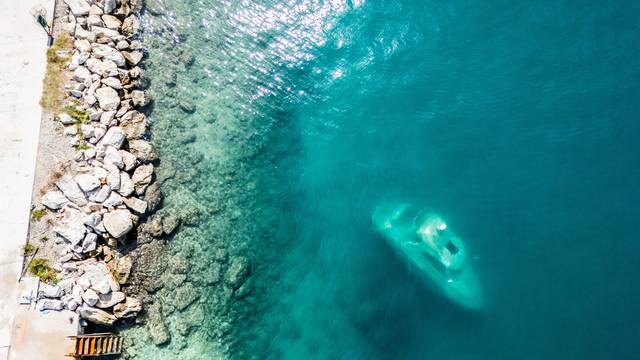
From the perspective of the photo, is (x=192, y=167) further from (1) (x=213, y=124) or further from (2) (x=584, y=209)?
(2) (x=584, y=209)

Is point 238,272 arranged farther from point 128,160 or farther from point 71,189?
point 71,189

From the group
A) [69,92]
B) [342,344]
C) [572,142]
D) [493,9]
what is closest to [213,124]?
[69,92]

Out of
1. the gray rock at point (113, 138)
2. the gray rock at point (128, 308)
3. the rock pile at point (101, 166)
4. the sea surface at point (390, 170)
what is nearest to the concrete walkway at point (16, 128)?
the rock pile at point (101, 166)

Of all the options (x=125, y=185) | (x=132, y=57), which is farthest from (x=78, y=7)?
(x=125, y=185)

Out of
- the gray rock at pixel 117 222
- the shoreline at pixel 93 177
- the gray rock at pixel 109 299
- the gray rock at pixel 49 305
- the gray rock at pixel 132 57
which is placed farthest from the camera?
the gray rock at pixel 132 57

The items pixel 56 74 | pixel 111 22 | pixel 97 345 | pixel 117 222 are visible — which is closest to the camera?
pixel 97 345

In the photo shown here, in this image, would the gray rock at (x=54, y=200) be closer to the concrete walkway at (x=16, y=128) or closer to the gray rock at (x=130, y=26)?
the concrete walkway at (x=16, y=128)
